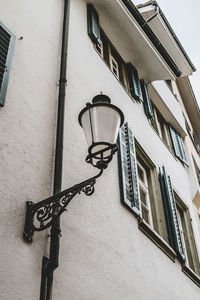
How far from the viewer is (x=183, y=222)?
26.1 ft

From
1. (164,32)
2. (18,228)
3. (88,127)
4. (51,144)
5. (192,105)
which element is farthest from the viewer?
(192,105)

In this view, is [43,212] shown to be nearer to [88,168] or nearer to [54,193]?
[54,193]

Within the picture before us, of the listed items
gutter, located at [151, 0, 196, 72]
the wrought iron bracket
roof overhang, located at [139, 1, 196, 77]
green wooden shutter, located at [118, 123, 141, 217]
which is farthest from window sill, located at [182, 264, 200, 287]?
gutter, located at [151, 0, 196, 72]

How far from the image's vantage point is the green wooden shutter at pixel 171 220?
6.16 m

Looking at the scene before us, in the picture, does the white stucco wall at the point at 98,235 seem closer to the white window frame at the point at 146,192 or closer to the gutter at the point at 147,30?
the white window frame at the point at 146,192

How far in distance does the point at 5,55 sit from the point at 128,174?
98.0 inches

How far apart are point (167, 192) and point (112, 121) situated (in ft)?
12.7

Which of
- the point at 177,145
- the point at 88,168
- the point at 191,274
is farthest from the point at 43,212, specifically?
the point at 177,145

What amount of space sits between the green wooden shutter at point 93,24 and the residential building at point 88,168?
3 cm

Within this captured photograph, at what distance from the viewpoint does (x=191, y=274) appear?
6473 mm

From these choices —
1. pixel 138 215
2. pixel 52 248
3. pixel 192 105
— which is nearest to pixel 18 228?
pixel 52 248

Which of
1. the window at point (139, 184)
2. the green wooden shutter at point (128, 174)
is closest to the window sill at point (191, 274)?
the window at point (139, 184)

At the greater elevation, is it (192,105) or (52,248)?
(192,105)

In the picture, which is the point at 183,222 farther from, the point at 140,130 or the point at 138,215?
the point at 138,215
